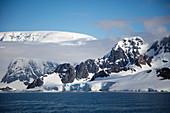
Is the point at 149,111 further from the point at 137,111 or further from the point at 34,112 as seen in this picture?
the point at 34,112

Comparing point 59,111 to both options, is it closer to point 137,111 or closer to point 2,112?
point 2,112

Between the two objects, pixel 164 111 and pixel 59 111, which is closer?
pixel 164 111

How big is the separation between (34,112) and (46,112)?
456cm

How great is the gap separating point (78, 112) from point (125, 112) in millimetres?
17889

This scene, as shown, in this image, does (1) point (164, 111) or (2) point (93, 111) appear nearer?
(1) point (164, 111)

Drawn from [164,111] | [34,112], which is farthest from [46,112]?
[164,111]

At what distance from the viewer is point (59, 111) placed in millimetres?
117688

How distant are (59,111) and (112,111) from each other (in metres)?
20.7

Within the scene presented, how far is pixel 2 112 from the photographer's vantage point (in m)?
113

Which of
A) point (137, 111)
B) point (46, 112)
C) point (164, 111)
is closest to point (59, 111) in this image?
point (46, 112)

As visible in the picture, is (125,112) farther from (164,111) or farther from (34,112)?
(34,112)

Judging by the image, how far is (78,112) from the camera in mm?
115062

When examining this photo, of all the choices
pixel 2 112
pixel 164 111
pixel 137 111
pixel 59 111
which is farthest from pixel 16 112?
pixel 164 111

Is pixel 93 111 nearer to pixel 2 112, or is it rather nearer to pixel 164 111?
pixel 164 111
